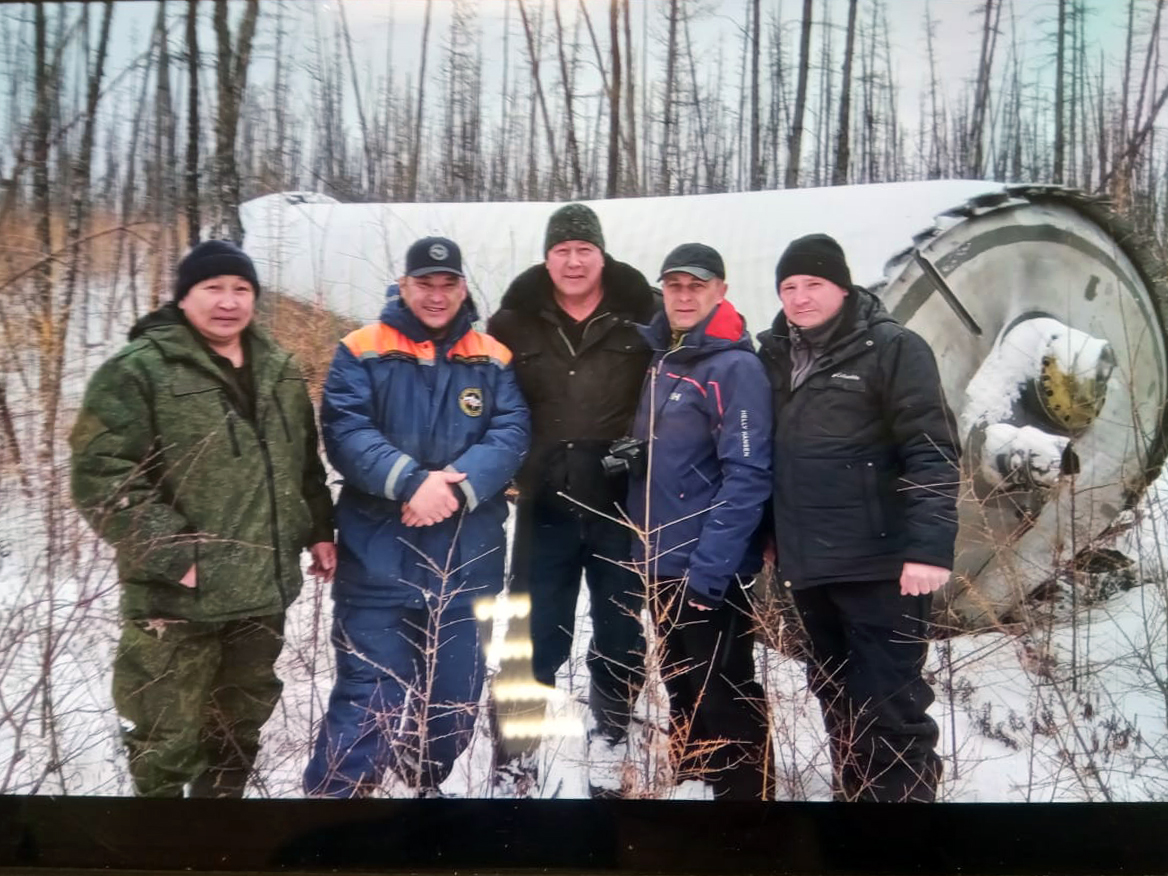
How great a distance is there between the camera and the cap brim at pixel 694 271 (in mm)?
2367

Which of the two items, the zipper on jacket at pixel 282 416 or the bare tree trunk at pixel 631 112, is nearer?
the zipper on jacket at pixel 282 416

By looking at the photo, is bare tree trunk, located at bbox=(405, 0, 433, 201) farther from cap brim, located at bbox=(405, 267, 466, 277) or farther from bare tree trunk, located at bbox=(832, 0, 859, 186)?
bare tree trunk, located at bbox=(832, 0, 859, 186)

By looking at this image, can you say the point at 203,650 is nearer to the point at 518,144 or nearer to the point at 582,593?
the point at 582,593

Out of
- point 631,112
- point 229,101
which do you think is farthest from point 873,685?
point 229,101

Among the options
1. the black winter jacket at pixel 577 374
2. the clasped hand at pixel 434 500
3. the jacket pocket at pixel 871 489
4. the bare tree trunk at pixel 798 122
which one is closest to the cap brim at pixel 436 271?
the black winter jacket at pixel 577 374

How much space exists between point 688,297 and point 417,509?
97 centimetres

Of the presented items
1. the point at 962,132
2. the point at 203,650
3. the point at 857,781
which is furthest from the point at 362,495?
the point at 962,132

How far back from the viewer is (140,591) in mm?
2352

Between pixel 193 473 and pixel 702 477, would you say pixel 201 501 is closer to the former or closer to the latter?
pixel 193 473

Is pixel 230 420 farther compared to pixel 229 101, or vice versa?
pixel 229 101

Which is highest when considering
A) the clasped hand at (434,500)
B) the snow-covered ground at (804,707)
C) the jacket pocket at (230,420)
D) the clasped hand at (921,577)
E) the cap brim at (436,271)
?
the cap brim at (436,271)

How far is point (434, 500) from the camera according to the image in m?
2.34

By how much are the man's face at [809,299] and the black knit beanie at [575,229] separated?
21.7 inches

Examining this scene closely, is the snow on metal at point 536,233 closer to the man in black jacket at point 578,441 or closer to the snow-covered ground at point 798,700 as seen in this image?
the man in black jacket at point 578,441
